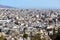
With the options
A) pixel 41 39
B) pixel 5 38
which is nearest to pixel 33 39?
pixel 41 39

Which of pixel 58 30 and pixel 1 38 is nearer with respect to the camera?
pixel 1 38

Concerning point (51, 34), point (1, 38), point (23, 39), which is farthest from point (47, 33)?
point (1, 38)

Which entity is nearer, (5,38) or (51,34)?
(5,38)

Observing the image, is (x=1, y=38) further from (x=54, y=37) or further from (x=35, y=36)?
(x=54, y=37)

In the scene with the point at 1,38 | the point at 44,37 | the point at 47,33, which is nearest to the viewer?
the point at 1,38

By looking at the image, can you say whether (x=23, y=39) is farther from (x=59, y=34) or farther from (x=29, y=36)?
(x=59, y=34)

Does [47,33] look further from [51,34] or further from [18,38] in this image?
[18,38]

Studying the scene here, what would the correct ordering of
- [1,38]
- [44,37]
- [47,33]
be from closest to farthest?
[1,38] < [44,37] < [47,33]
